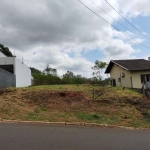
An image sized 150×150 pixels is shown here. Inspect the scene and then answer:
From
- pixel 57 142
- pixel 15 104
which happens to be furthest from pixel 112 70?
pixel 57 142

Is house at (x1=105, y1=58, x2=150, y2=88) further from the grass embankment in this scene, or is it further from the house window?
the grass embankment

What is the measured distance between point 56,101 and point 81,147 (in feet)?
22.7

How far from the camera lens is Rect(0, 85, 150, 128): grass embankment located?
28.9ft

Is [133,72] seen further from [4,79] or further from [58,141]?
[58,141]

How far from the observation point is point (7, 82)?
60.0ft

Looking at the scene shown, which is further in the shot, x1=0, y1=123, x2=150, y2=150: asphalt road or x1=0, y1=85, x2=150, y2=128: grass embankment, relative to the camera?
x1=0, y1=85, x2=150, y2=128: grass embankment

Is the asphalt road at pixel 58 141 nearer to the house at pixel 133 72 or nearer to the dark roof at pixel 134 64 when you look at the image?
the house at pixel 133 72

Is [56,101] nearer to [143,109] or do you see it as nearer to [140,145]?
[143,109]

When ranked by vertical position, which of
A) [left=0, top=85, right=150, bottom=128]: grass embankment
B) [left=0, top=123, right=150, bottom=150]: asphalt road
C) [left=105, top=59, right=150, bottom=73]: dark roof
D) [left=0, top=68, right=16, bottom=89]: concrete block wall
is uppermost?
[left=105, top=59, right=150, bottom=73]: dark roof

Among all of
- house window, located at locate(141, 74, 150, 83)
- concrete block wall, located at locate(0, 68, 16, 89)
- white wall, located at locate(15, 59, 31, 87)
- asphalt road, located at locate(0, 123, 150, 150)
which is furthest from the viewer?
white wall, located at locate(15, 59, 31, 87)

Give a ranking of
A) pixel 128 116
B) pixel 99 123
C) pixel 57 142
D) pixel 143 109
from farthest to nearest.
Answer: pixel 143 109 < pixel 128 116 < pixel 99 123 < pixel 57 142

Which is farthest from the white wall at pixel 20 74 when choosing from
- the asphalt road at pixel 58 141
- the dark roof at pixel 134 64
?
the asphalt road at pixel 58 141

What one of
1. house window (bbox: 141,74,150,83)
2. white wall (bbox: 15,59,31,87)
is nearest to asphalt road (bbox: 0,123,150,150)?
white wall (bbox: 15,59,31,87)

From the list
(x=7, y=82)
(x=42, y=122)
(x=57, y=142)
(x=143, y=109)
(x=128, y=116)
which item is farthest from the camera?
(x=7, y=82)
